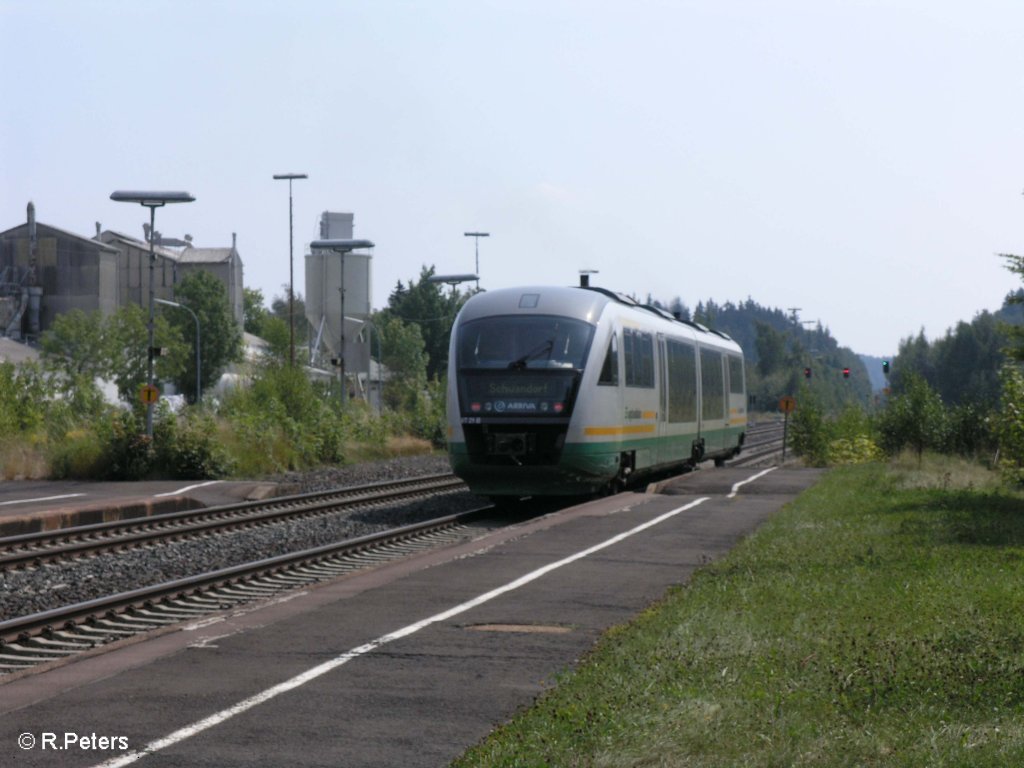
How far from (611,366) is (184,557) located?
8.42 m

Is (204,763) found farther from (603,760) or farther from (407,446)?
(407,446)

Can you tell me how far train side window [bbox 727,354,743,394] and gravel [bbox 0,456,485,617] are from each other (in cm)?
1221

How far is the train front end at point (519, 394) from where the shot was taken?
22281 millimetres

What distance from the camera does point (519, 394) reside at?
2236 cm

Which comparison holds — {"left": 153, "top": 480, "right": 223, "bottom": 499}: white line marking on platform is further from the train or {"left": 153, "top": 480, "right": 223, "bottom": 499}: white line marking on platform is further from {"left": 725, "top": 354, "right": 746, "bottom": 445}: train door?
{"left": 725, "top": 354, "right": 746, "bottom": 445}: train door

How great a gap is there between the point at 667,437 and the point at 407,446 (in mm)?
22328

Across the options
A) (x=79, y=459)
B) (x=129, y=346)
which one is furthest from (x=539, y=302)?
(x=129, y=346)

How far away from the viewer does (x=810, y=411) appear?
4853 cm

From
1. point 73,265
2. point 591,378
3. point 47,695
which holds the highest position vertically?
point 73,265

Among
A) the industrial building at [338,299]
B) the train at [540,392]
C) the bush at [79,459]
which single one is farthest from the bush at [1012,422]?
the industrial building at [338,299]

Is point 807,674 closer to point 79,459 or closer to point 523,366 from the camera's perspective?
point 523,366

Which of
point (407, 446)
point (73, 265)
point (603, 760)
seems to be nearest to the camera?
point (603, 760)

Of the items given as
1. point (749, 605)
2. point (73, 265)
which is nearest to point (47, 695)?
point (749, 605)

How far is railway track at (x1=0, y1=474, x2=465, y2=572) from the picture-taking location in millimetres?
17516
